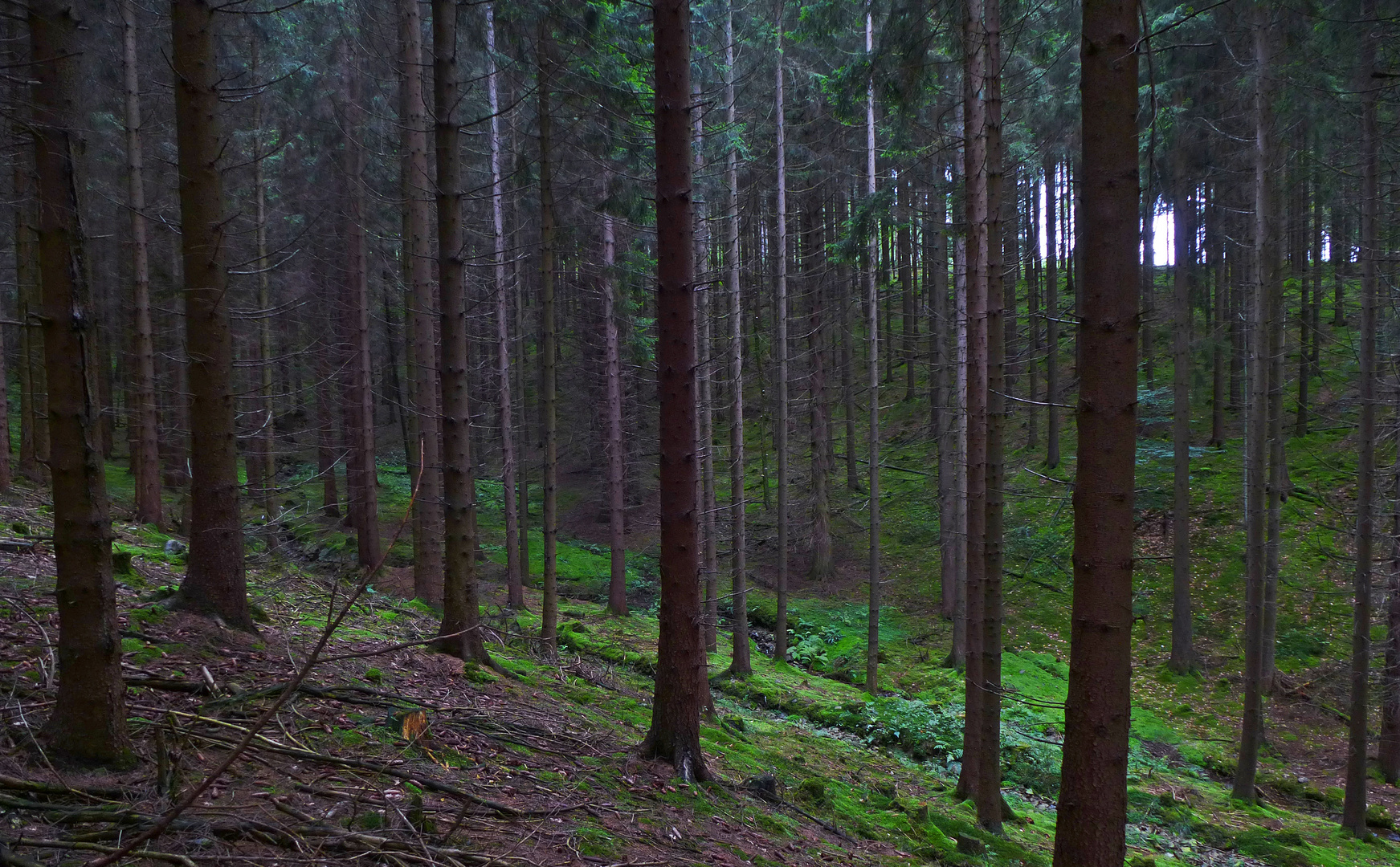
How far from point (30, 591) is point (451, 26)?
20.7ft

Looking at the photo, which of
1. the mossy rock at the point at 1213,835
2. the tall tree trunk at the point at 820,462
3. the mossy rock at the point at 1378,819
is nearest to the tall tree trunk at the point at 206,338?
the mossy rock at the point at 1213,835

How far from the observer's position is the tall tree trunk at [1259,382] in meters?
11.8

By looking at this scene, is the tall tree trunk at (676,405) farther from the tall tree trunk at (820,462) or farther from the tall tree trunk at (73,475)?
the tall tree trunk at (820,462)

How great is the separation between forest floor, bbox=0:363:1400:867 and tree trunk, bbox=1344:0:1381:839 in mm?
596

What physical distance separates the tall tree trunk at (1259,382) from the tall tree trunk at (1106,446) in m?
10.2

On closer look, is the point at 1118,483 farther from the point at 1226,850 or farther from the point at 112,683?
the point at 1226,850

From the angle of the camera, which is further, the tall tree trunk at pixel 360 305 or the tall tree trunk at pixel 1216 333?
the tall tree trunk at pixel 1216 333

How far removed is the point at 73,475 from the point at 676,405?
369 centimetres

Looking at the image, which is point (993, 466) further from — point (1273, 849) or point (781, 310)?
point (781, 310)

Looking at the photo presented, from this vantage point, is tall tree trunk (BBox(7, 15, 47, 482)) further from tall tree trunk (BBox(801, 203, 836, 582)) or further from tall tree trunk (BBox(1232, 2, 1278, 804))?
tall tree trunk (BBox(801, 203, 836, 582))

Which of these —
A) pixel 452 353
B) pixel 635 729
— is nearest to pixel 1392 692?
pixel 635 729

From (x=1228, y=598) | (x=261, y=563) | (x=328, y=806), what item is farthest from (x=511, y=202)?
(x=1228, y=598)

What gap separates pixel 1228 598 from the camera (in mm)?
19516

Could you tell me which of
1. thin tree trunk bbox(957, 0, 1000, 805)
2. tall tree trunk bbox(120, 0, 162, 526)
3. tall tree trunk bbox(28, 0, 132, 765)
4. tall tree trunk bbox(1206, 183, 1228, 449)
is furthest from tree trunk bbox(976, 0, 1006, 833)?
tall tree trunk bbox(1206, 183, 1228, 449)
